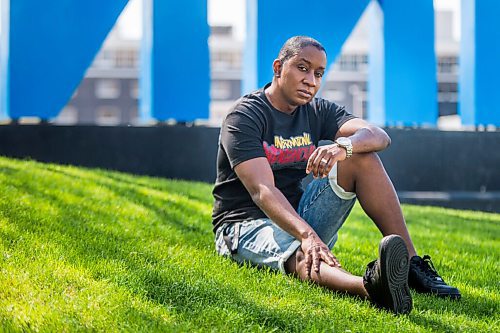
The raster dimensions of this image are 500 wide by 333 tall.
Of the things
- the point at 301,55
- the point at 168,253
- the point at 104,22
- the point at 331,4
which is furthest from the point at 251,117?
the point at 331,4

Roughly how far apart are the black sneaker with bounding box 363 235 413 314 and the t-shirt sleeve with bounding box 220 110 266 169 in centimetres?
81

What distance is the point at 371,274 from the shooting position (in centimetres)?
278

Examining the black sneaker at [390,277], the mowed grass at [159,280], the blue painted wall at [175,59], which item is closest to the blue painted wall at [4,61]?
the blue painted wall at [175,59]

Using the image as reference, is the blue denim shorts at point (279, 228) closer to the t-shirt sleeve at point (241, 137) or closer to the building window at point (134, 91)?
the t-shirt sleeve at point (241, 137)

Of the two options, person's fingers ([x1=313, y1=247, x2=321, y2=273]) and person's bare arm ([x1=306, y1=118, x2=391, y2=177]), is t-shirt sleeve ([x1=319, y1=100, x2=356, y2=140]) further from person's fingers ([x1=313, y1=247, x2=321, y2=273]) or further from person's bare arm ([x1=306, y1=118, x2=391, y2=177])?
person's fingers ([x1=313, y1=247, x2=321, y2=273])

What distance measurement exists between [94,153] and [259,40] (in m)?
2.60

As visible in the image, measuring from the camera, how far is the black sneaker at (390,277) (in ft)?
8.75

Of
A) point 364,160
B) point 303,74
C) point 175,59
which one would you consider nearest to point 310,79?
point 303,74

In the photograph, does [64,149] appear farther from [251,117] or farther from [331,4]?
[251,117]

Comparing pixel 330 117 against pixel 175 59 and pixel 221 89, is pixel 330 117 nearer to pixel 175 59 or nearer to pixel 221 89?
pixel 175 59

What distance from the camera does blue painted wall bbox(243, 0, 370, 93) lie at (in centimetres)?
922

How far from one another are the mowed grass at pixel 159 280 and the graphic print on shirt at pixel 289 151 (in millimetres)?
541

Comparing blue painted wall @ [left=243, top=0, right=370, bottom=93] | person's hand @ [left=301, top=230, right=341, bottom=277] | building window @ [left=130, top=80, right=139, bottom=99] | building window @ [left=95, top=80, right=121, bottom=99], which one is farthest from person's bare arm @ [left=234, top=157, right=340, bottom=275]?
building window @ [left=95, top=80, right=121, bottom=99]

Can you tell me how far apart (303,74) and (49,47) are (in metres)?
6.04
